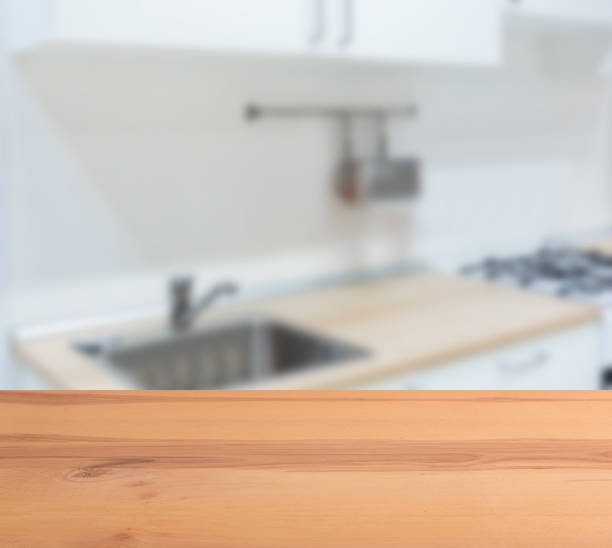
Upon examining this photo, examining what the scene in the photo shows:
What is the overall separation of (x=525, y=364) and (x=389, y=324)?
1.05 feet

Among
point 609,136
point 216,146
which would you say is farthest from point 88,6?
point 609,136

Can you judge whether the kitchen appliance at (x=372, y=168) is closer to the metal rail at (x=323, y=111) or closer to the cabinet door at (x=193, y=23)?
the metal rail at (x=323, y=111)

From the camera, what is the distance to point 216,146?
186 cm

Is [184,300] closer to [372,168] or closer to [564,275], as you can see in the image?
[372,168]

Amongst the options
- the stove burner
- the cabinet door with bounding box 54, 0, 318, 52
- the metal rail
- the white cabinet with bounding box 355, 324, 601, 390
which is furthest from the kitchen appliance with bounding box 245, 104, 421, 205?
the white cabinet with bounding box 355, 324, 601, 390

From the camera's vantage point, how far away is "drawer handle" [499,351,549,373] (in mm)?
1677

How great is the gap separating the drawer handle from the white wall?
24.0 inches

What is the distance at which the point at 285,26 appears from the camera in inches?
59.2

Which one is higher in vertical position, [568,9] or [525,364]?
[568,9]

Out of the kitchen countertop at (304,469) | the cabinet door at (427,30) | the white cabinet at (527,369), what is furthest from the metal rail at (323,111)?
the kitchen countertop at (304,469)

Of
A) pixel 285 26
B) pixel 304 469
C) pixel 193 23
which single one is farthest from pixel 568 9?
pixel 304 469

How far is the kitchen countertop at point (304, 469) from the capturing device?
29cm

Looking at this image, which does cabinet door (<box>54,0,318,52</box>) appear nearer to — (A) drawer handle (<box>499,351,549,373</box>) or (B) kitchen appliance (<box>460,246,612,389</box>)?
(A) drawer handle (<box>499,351,549,373</box>)

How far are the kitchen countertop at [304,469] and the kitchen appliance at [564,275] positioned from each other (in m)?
1.57
